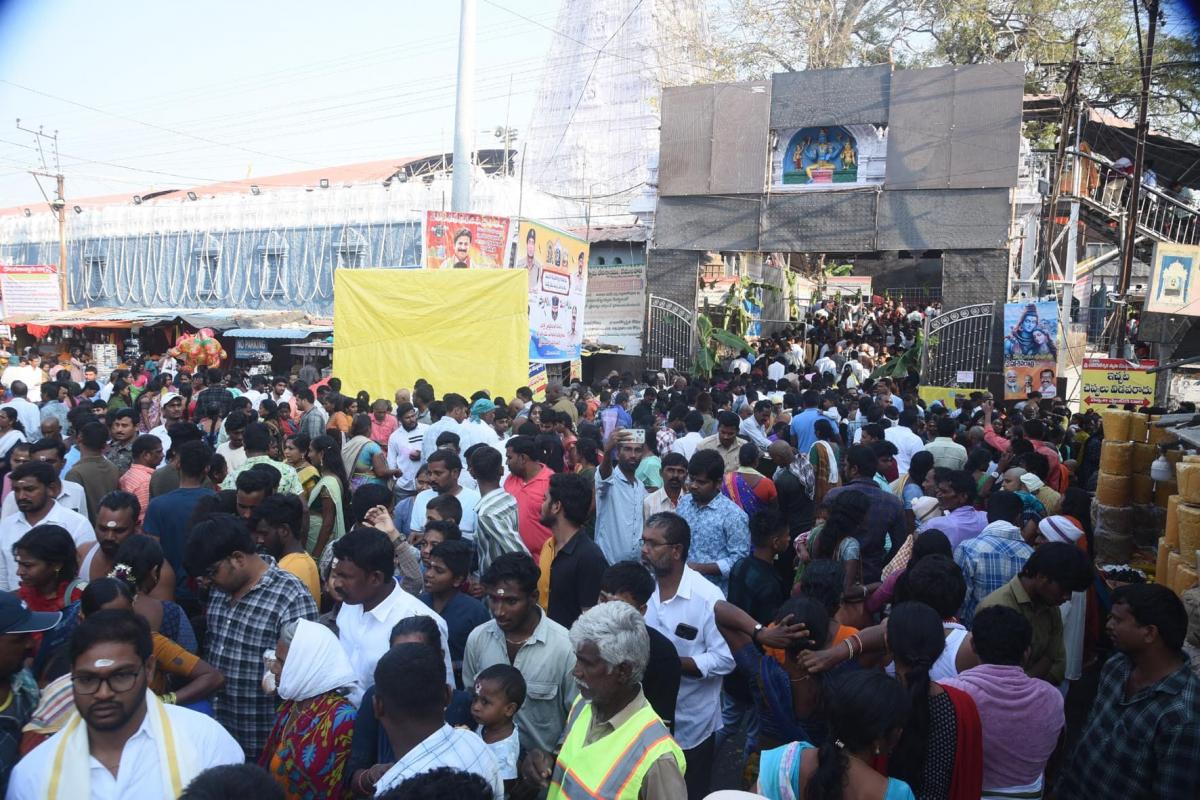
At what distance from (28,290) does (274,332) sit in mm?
8482

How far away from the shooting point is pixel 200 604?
5.18 metres

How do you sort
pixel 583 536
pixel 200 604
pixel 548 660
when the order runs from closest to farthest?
pixel 548 660, pixel 583 536, pixel 200 604

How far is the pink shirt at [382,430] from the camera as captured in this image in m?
9.05

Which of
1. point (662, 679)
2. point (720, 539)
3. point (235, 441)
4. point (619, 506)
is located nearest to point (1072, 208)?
point (619, 506)

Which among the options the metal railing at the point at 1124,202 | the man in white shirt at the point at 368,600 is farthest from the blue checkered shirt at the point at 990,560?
the metal railing at the point at 1124,202

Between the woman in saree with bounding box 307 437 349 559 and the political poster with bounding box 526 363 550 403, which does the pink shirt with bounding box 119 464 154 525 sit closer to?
the woman in saree with bounding box 307 437 349 559

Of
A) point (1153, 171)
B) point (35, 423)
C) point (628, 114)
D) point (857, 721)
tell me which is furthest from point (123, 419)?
point (628, 114)

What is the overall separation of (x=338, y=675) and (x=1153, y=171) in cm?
2790

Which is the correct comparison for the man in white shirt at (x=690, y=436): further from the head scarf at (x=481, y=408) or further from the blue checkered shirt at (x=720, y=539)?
the blue checkered shirt at (x=720, y=539)

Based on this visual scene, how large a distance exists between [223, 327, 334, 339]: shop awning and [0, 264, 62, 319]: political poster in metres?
6.81

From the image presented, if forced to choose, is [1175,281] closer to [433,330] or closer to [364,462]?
[433,330]

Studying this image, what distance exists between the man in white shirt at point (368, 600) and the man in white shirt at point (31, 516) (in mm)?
1996

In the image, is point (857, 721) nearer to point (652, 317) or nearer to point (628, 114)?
point (652, 317)

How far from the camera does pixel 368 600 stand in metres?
3.92
